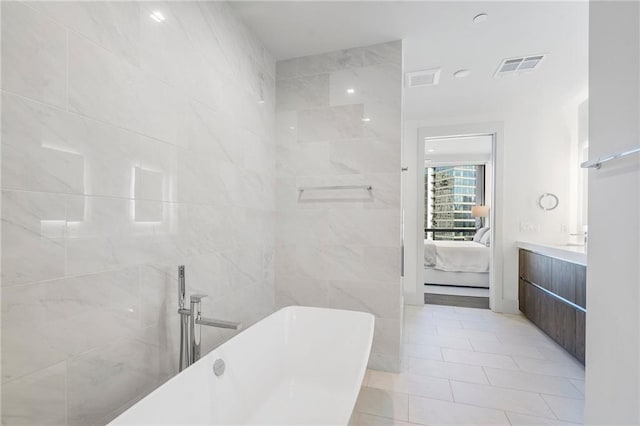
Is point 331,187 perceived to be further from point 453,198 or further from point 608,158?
point 453,198

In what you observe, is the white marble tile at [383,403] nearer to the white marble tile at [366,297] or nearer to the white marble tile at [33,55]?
the white marble tile at [366,297]

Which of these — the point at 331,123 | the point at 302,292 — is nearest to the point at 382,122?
the point at 331,123

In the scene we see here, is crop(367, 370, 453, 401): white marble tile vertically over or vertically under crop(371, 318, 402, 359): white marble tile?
under

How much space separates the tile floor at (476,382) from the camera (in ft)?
6.03

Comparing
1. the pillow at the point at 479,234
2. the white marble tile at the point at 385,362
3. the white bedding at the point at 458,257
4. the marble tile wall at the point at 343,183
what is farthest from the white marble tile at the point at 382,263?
the pillow at the point at 479,234

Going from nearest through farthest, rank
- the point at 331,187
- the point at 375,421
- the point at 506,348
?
the point at 375,421 → the point at 331,187 → the point at 506,348

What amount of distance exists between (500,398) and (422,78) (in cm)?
279

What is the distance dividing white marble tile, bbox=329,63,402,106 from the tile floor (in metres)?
2.14

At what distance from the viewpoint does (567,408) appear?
6.27 feet

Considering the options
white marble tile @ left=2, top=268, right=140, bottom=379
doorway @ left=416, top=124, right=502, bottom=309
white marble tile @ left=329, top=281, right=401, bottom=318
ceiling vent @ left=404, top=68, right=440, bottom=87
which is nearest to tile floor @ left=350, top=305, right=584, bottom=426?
white marble tile @ left=329, top=281, right=401, bottom=318

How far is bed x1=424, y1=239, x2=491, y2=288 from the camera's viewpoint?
16.2ft

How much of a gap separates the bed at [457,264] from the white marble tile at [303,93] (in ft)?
12.0

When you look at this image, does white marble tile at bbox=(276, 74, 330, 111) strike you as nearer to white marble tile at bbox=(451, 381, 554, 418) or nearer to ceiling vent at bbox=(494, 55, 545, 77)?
ceiling vent at bbox=(494, 55, 545, 77)

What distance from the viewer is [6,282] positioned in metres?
0.87
